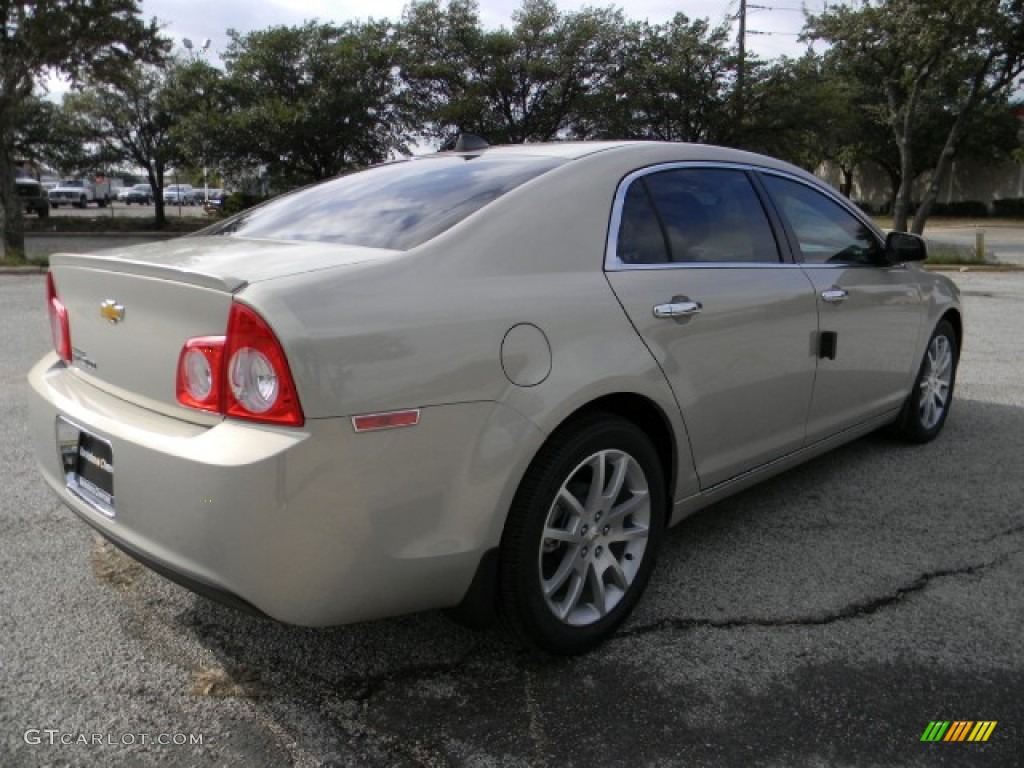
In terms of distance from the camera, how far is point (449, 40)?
26484 millimetres

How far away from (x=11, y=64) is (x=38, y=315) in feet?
27.3

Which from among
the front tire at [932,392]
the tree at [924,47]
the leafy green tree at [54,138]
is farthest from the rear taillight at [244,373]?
the leafy green tree at [54,138]

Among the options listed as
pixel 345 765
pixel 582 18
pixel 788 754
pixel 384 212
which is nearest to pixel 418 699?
pixel 345 765

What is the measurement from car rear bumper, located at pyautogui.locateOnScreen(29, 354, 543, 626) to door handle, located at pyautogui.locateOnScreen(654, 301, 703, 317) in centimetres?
71

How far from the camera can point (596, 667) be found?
8.66 feet

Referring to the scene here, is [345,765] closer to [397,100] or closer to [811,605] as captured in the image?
[811,605]

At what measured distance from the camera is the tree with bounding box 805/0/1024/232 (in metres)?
17.9

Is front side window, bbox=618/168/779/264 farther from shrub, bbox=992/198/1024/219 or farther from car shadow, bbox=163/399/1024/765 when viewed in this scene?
shrub, bbox=992/198/1024/219

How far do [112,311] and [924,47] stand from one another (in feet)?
64.5

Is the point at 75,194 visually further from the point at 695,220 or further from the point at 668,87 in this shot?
the point at 695,220

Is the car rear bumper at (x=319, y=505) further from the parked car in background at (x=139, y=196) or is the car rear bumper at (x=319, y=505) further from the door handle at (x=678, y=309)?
the parked car in background at (x=139, y=196)

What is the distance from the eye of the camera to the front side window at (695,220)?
296 centimetres

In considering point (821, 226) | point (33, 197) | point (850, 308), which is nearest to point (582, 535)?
point (850, 308)

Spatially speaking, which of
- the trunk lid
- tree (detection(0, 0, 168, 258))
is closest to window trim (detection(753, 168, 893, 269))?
the trunk lid
